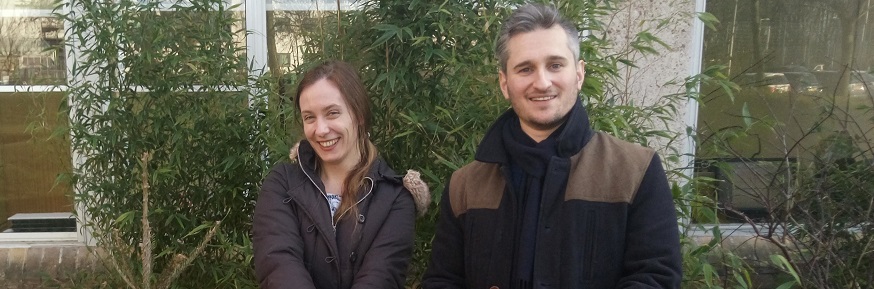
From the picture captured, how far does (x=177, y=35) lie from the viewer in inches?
126

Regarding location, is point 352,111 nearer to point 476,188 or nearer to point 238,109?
point 476,188

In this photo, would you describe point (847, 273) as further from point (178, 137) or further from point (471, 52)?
point (178, 137)

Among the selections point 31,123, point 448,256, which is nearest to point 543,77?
point 448,256

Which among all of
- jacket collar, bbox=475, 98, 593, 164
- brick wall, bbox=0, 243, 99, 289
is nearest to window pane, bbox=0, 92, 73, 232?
brick wall, bbox=0, 243, 99, 289

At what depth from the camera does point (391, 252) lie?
6.66 feet

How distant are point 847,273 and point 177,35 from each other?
3458 millimetres

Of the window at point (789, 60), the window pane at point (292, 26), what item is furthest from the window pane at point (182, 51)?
the window at point (789, 60)

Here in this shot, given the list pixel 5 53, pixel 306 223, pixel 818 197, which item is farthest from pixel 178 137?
pixel 818 197

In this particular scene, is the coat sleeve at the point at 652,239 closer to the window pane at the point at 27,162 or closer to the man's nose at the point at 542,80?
the man's nose at the point at 542,80

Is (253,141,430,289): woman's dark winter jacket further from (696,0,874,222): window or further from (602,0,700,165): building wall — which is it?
(696,0,874,222): window

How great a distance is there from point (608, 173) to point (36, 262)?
159 inches

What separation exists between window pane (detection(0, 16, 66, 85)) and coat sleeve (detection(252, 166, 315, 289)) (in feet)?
9.32

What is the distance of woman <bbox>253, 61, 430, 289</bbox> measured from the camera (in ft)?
6.56

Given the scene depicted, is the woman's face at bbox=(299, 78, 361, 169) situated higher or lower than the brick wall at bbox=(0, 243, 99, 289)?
higher
